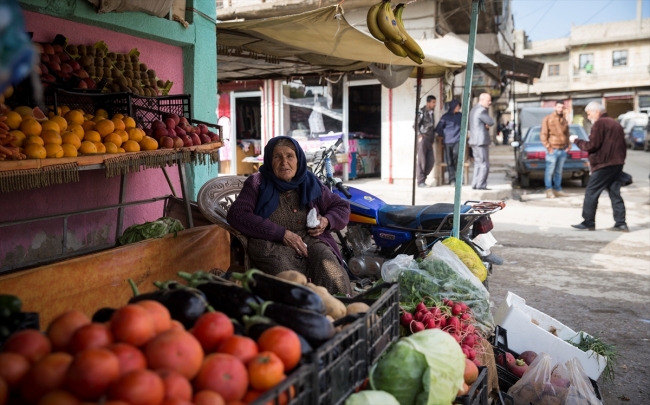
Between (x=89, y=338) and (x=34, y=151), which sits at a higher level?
(x=34, y=151)

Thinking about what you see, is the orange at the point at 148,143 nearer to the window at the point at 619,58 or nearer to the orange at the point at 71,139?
the orange at the point at 71,139

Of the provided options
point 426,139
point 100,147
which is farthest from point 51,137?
point 426,139

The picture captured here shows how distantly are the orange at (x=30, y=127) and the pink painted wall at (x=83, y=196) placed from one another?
1039mm

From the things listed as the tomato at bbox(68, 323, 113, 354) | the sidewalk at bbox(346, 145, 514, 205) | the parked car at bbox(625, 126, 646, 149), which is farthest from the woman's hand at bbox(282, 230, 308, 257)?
the parked car at bbox(625, 126, 646, 149)

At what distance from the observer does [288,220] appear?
13.7 feet

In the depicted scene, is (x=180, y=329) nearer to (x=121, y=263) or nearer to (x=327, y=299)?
(x=327, y=299)

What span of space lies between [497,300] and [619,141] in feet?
15.8

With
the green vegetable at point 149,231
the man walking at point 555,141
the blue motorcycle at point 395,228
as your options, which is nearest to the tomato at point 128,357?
the green vegetable at point 149,231

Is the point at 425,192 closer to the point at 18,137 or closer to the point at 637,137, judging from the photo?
the point at 18,137

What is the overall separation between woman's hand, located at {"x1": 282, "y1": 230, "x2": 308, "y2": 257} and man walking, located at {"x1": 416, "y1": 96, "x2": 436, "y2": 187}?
9.61 meters

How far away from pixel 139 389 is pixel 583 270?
6.64 metres

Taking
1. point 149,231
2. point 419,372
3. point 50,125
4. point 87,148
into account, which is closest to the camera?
point 419,372

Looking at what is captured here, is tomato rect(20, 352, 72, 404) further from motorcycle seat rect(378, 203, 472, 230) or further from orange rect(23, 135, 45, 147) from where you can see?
motorcycle seat rect(378, 203, 472, 230)

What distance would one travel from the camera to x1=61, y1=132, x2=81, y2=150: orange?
336 centimetres
